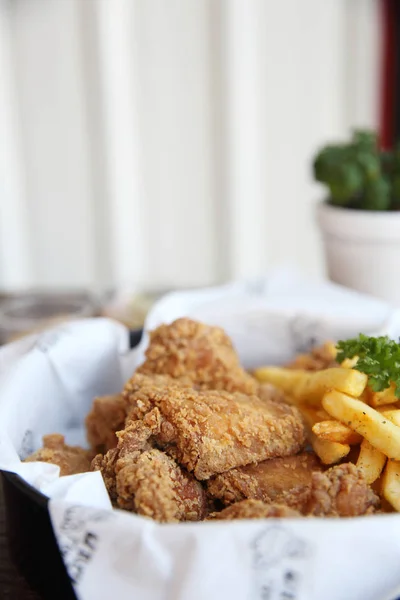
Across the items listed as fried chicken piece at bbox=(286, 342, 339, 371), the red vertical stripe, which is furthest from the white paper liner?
the red vertical stripe

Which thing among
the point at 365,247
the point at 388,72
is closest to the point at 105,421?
the point at 365,247

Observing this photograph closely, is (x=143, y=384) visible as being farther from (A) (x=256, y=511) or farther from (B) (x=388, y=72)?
(B) (x=388, y=72)

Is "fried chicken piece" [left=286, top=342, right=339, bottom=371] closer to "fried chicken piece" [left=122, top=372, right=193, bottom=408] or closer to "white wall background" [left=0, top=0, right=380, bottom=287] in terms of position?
"fried chicken piece" [left=122, top=372, right=193, bottom=408]

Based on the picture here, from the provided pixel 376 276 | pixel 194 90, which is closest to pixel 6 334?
pixel 376 276

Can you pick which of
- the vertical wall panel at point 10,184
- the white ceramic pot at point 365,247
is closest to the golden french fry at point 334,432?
the white ceramic pot at point 365,247

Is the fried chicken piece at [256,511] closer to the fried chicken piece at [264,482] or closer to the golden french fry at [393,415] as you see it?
the fried chicken piece at [264,482]

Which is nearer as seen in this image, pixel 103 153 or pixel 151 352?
pixel 151 352

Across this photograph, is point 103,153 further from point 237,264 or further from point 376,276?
point 376,276
